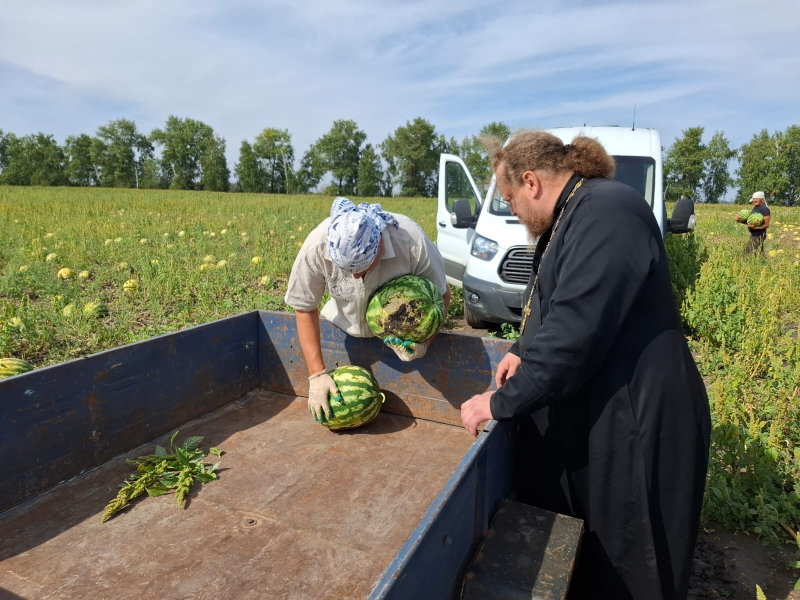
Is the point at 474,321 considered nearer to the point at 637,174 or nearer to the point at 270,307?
the point at 637,174

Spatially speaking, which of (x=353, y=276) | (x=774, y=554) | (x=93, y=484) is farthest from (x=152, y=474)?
(x=774, y=554)

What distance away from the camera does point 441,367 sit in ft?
10.4

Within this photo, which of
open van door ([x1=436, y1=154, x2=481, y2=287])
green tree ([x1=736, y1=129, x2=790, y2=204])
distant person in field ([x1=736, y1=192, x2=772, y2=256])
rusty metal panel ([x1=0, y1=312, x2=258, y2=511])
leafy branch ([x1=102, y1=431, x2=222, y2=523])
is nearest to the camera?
rusty metal panel ([x1=0, y1=312, x2=258, y2=511])

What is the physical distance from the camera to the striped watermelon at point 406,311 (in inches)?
112

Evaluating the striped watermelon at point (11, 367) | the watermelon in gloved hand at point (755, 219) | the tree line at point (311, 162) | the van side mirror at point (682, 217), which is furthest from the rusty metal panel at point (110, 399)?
the tree line at point (311, 162)

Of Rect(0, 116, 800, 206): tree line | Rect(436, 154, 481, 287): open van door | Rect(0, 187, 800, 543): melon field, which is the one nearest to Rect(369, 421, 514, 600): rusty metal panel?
Rect(0, 187, 800, 543): melon field

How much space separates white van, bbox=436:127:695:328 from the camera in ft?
17.5

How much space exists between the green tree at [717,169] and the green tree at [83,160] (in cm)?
8920

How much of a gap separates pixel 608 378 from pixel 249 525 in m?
1.71

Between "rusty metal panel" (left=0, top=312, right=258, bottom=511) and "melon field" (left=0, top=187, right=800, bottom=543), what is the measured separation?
2790mm

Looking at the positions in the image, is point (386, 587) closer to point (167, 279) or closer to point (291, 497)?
point (291, 497)

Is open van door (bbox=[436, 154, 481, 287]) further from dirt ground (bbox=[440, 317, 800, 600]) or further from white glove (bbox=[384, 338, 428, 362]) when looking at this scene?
dirt ground (bbox=[440, 317, 800, 600])

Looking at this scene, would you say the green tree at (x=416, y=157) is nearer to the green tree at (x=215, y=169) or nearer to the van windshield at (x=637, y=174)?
the green tree at (x=215, y=169)

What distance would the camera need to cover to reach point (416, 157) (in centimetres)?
7319
